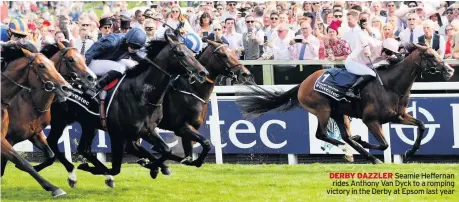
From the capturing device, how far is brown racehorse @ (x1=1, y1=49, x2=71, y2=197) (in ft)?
32.9

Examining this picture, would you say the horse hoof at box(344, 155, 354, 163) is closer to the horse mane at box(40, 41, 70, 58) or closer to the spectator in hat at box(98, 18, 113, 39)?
the spectator in hat at box(98, 18, 113, 39)

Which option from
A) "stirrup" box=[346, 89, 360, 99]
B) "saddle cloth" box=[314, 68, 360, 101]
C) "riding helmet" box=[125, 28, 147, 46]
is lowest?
"stirrup" box=[346, 89, 360, 99]

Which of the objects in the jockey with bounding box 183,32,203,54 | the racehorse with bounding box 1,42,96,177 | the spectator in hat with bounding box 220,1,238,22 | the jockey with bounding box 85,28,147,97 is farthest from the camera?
the spectator in hat with bounding box 220,1,238,22

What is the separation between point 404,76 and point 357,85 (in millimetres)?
595

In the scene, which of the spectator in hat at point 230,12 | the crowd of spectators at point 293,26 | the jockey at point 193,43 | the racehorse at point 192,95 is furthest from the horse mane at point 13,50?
the spectator in hat at point 230,12

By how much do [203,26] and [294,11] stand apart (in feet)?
7.16

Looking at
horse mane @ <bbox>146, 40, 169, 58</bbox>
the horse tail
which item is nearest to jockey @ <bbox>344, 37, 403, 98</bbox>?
the horse tail

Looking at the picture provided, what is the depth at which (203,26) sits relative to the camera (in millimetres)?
15203

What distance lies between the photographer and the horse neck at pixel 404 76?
41.6 ft

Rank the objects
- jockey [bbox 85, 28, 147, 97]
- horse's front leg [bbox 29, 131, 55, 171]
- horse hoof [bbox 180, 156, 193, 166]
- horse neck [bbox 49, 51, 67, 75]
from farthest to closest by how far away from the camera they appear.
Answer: horse hoof [bbox 180, 156, 193, 166] < jockey [bbox 85, 28, 147, 97] < horse's front leg [bbox 29, 131, 55, 171] < horse neck [bbox 49, 51, 67, 75]

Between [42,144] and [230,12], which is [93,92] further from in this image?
[230,12]

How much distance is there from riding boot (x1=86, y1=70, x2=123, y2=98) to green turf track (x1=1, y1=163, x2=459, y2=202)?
3.36 feet

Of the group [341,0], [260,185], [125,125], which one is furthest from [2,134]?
[341,0]

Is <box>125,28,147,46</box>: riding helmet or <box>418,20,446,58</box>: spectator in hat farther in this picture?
<box>418,20,446,58</box>: spectator in hat
